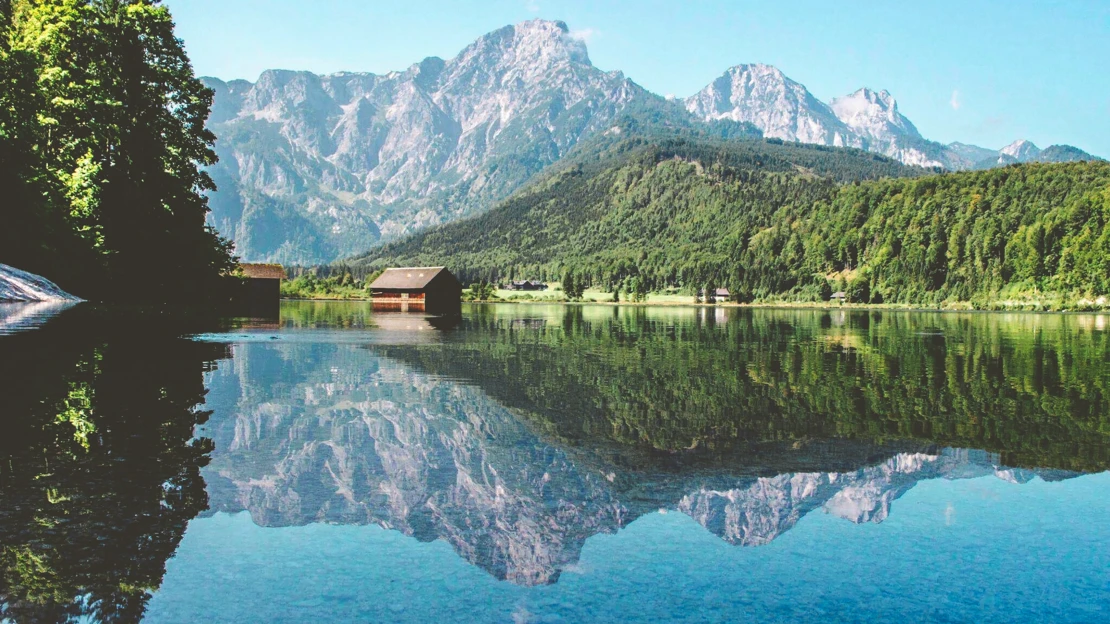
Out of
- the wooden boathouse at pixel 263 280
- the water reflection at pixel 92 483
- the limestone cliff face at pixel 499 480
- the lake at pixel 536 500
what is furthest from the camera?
the wooden boathouse at pixel 263 280

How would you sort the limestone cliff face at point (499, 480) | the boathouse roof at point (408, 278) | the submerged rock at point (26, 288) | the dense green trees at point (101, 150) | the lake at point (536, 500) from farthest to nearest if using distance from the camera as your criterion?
1. the boathouse roof at point (408, 278)
2. the submerged rock at point (26, 288)
3. the dense green trees at point (101, 150)
4. the limestone cliff face at point (499, 480)
5. the lake at point (536, 500)

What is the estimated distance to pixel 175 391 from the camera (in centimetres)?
1966

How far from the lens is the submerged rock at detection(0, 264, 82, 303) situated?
135ft

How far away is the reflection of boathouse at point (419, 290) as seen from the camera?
12638cm

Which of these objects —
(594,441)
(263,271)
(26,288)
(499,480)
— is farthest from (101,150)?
(263,271)

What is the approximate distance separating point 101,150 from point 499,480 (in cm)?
3759

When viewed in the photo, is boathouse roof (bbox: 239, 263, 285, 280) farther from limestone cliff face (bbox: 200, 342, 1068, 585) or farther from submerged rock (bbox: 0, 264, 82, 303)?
limestone cliff face (bbox: 200, 342, 1068, 585)

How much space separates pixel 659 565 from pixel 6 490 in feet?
26.6

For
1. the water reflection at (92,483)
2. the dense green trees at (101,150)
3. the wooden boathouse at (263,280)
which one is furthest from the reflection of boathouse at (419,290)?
the water reflection at (92,483)

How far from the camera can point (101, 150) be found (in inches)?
1615

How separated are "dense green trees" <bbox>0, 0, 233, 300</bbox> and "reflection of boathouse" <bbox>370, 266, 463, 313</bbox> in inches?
3005

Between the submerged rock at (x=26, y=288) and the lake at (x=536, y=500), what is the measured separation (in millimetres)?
20761

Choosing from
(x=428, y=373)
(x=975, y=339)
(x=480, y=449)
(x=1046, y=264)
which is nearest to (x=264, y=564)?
(x=480, y=449)

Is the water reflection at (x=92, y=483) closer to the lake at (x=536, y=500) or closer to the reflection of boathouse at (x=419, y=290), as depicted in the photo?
the lake at (x=536, y=500)
